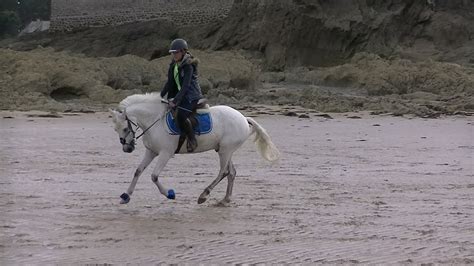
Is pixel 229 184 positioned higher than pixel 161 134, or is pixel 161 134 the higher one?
pixel 161 134

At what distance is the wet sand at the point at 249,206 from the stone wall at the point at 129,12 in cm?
3041

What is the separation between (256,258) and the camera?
6.73m

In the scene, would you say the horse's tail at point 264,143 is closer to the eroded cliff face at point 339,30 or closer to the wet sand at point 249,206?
the wet sand at point 249,206

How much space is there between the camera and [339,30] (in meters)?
41.8

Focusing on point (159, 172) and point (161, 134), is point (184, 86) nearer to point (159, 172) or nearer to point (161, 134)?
point (161, 134)

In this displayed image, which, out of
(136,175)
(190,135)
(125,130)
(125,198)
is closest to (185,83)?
(190,135)

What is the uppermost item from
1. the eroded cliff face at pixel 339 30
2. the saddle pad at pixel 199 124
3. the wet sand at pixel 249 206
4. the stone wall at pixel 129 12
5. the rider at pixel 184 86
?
the rider at pixel 184 86

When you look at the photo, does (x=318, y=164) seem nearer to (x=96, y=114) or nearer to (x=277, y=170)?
(x=277, y=170)

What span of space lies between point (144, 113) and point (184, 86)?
60 cm

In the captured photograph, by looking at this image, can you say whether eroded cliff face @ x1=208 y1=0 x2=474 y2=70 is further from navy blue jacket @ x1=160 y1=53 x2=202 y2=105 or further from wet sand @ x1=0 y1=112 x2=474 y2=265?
navy blue jacket @ x1=160 y1=53 x2=202 y2=105

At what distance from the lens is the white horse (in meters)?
9.25

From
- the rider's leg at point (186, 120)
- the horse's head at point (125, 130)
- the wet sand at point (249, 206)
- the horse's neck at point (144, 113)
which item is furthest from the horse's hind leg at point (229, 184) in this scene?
the horse's head at point (125, 130)

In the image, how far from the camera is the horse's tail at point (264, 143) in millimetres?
10211

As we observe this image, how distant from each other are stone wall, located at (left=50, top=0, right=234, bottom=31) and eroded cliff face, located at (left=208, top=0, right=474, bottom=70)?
3739 mm
